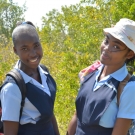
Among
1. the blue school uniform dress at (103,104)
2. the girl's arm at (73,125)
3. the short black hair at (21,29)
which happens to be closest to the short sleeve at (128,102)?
the blue school uniform dress at (103,104)

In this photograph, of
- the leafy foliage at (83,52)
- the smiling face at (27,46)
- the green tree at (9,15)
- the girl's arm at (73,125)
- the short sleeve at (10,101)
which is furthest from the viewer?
the green tree at (9,15)

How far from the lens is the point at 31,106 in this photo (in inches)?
→ 87.1

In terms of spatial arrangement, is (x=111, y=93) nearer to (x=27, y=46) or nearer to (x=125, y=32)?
(x=125, y=32)

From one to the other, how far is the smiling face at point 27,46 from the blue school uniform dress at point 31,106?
82 mm

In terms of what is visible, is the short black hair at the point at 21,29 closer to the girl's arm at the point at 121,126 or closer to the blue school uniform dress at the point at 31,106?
→ the blue school uniform dress at the point at 31,106

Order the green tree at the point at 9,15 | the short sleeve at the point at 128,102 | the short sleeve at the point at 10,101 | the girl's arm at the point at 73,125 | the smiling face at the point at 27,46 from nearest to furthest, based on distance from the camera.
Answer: the short sleeve at the point at 128,102 → the short sleeve at the point at 10,101 → the smiling face at the point at 27,46 → the girl's arm at the point at 73,125 → the green tree at the point at 9,15

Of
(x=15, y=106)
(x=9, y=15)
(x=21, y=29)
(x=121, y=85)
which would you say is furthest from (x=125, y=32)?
(x=9, y=15)

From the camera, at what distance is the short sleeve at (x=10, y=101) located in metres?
2.11

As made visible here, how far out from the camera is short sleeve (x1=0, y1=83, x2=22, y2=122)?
6.92 feet

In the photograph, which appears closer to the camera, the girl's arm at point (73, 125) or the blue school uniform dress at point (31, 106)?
the blue school uniform dress at point (31, 106)

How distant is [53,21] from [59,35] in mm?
1679

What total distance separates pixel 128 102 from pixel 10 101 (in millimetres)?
679

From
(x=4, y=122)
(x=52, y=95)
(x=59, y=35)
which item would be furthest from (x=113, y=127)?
(x=59, y=35)

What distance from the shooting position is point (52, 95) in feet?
7.77
